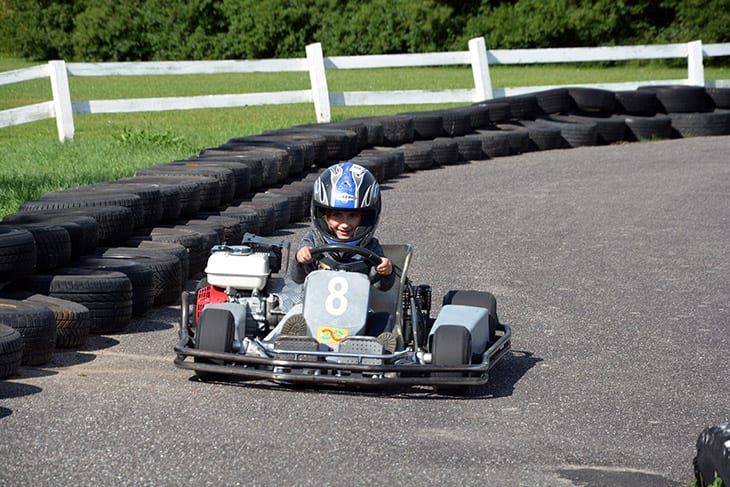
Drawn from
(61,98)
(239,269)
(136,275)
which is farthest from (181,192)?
(61,98)

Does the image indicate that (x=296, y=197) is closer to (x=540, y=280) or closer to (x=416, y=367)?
(x=540, y=280)

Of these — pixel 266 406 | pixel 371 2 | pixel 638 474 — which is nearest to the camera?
pixel 638 474

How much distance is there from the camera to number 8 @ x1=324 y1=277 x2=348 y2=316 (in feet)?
17.6

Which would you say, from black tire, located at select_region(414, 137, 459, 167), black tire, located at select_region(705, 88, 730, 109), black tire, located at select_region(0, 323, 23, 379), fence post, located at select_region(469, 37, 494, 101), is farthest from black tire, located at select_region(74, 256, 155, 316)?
black tire, located at select_region(705, 88, 730, 109)

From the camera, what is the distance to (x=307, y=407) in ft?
16.0

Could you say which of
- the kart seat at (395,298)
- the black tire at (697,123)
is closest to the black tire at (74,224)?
the kart seat at (395,298)

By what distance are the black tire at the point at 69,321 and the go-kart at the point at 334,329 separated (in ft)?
1.65

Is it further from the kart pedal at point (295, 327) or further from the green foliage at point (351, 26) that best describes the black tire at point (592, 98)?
the green foliage at point (351, 26)

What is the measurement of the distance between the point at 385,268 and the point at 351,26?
34.7 metres

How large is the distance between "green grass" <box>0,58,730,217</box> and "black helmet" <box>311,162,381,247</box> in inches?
144

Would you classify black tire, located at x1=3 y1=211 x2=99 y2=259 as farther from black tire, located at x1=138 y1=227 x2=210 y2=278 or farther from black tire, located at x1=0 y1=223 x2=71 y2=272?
black tire, located at x1=138 y1=227 x2=210 y2=278

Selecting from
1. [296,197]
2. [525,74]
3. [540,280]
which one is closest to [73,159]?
[296,197]

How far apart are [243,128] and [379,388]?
11.7 metres

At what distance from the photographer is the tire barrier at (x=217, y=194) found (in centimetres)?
601
